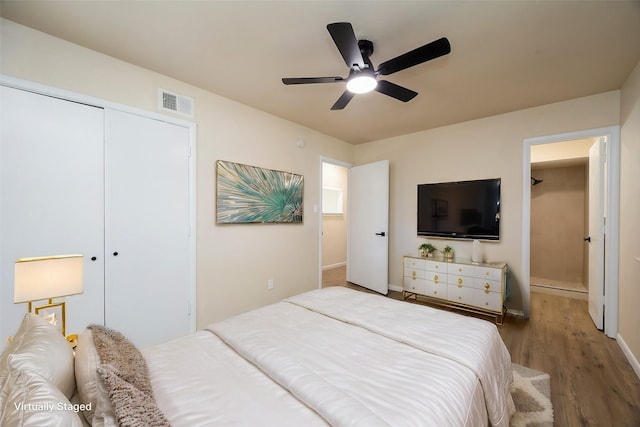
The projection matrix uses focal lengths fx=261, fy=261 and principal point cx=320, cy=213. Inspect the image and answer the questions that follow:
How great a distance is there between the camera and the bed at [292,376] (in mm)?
786

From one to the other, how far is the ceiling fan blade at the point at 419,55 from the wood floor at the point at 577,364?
2.34 meters

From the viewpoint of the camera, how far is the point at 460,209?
3.57 m

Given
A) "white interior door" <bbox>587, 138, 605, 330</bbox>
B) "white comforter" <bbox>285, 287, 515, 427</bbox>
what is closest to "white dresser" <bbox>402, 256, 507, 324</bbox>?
"white interior door" <bbox>587, 138, 605, 330</bbox>

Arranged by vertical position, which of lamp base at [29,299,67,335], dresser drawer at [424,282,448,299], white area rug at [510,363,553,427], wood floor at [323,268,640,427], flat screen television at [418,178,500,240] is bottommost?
wood floor at [323,268,640,427]

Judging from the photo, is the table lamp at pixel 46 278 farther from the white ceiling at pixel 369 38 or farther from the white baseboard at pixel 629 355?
the white baseboard at pixel 629 355

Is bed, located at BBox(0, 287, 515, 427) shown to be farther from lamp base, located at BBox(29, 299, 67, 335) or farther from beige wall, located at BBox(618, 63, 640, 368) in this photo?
Answer: beige wall, located at BBox(618, 63, 640, 368)

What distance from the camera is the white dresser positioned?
118 inches

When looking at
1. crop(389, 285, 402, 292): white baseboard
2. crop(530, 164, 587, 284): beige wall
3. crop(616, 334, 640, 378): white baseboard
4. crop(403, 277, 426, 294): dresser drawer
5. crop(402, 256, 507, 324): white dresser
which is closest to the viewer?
crop(616, 334, 640, 378): white baseboard

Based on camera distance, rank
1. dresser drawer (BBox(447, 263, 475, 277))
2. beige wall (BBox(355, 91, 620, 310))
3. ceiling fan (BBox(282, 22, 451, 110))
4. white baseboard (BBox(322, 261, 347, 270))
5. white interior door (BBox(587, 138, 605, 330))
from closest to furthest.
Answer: ceiling fan (BBox(282, 22, 451, 110)) → white interior door (BBox(587, 138, 605, 330)) → beige wall (BBox(355, 91, 620, 310)) → dresser drawer (BBox(447, 263, 475, 277)) → white baseboard (BBox(322, 261, 347, 270))

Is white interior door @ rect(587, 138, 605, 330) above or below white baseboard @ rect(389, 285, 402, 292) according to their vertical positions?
above

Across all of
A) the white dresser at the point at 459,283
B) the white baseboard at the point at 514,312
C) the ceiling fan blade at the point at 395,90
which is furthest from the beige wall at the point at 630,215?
the ceiling fan blade at the point at 395,90

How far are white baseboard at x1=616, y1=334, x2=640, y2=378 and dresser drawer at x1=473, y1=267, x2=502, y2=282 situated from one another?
1.02m

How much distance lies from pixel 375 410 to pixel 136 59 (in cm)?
289

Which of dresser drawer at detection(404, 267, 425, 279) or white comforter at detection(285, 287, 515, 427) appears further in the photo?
dresser drawer at detection(404, 267, 425, 279)
